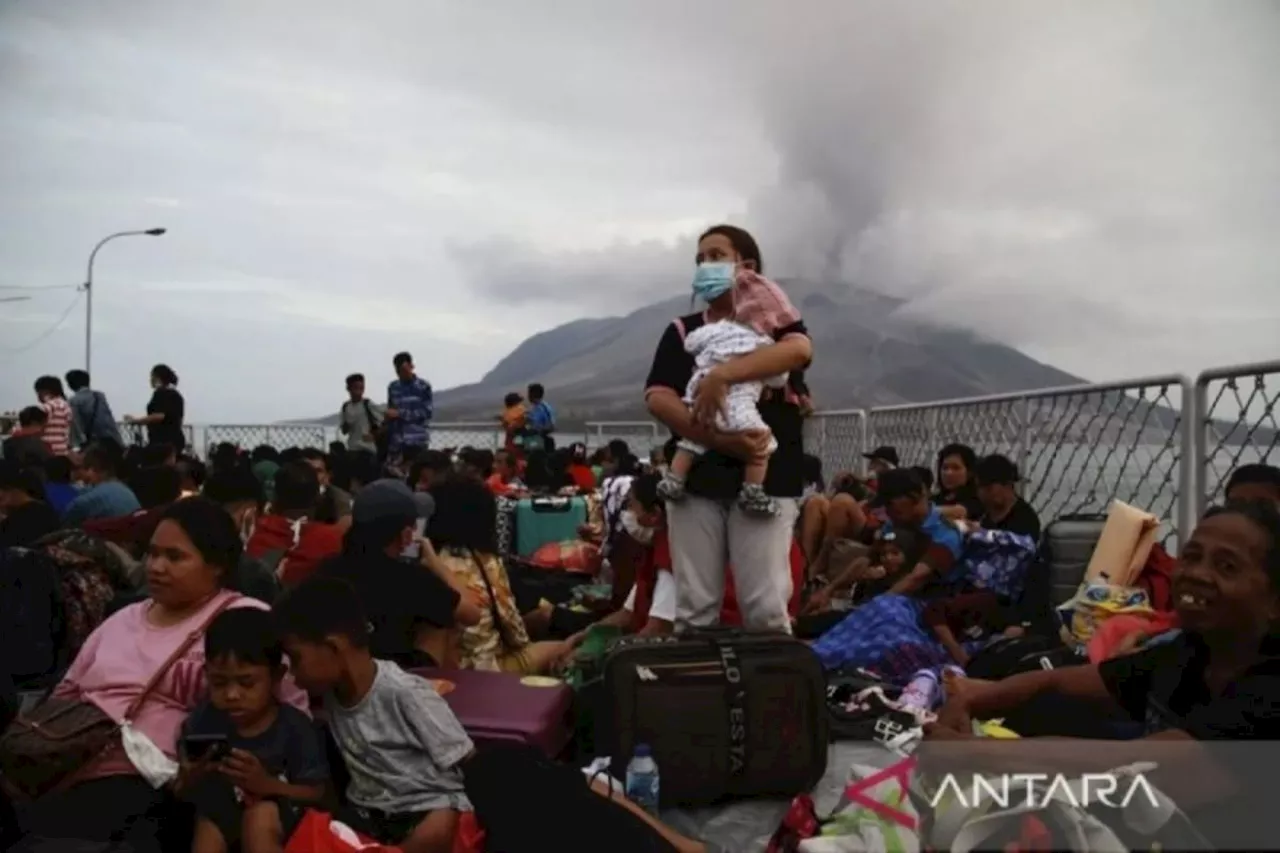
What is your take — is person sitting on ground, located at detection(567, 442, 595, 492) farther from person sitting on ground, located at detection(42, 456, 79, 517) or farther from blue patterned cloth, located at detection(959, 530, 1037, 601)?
blue patterned cloth, located at detection(959, 530, 1037, 601)

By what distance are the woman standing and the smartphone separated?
683 centimetres

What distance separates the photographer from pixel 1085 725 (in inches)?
113

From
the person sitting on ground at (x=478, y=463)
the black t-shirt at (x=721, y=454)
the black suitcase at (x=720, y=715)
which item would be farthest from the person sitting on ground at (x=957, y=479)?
the person sitting on ground at (x=478, y=463)

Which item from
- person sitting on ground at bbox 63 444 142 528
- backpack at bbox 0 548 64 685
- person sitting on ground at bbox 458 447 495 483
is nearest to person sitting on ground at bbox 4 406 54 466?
person sitting on ground at bbox 63 444 142 528

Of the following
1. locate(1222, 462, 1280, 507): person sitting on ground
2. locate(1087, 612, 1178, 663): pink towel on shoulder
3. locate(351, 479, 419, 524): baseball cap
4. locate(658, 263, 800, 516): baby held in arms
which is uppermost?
locate(658, 263, 800, 516): baby held in arms

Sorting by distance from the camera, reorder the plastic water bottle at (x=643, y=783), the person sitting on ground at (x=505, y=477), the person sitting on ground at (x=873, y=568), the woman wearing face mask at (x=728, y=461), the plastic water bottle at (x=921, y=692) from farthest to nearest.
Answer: the person sitting on ground at (x=505, y=477) → the person sitting on ground at (x=873, y=568) → the plastic water bottle at (x=921, y=692) → the woman wearing face mask at (x=728, y=461) → the plastic water bottle at (x=643, y=783)

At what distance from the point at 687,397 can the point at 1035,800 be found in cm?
201

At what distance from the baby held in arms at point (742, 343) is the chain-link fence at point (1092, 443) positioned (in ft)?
8.17

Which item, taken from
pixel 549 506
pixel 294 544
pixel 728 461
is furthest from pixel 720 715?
pixel 549 506

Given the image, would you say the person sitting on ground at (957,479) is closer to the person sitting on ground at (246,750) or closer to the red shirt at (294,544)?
the red shirt at (294,544)

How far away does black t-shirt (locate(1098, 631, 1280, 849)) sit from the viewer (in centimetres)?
171

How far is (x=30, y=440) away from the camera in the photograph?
786 centimetres

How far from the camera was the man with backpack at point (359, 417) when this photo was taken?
33.2ft

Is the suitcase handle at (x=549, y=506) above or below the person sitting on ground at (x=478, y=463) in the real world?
below
